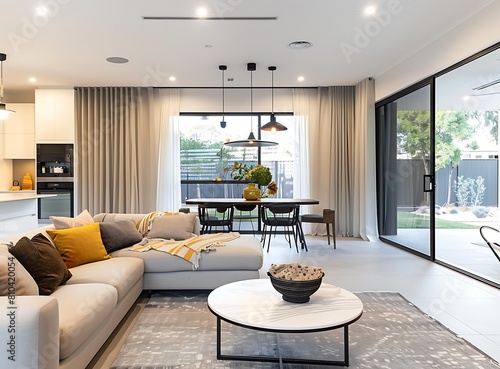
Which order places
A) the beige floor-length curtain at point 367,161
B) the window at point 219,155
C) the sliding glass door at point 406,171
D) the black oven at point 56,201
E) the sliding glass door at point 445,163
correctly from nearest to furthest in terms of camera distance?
1. the sliding glass door at point 445,163
2. the sliding glass door at point 406,171
3. the beige floor-length curtain at point 367,161
4. the black oven at point 56,201
5. the window at point 219,155

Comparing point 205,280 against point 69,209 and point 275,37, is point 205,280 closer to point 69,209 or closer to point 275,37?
point 275,37

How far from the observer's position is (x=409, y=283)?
3.77m

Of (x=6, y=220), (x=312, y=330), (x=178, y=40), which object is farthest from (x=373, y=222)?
(x=6, y=220)

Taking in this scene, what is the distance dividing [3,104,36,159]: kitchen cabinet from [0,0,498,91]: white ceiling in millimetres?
612

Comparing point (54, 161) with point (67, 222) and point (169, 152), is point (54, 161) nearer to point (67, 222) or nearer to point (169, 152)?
point (169, 152)

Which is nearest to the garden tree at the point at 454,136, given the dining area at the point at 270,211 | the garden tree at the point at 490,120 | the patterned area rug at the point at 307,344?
the garden tree at the point at 490,120

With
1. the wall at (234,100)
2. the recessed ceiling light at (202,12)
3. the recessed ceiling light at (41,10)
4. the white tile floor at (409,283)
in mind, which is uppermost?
the recessed ceiling light at (202,12)

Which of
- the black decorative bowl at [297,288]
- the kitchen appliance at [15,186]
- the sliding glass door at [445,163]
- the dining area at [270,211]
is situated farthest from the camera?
the kitchen appliance at [15,186]

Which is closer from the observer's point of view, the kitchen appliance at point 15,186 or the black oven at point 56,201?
the black oven at point 56,201

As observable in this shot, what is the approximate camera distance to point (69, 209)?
6.55m

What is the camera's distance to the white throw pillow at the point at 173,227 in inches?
151

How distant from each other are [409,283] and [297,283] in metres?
2.26

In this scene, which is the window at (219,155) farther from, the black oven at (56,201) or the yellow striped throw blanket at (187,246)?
the yellow striped throw blanket at (187,246)

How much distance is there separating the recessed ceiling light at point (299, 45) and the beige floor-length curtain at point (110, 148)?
3.10m
